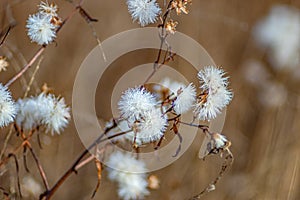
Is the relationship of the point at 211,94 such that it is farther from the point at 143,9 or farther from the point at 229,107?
the point at 229,107

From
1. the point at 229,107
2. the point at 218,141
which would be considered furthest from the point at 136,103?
the point at 229,107

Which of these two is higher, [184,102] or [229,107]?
[229,107]

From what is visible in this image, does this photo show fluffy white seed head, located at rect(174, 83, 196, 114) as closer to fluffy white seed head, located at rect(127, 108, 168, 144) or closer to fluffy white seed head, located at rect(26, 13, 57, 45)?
fluffy white seed head, located at rect(127, 108, 168, 144)

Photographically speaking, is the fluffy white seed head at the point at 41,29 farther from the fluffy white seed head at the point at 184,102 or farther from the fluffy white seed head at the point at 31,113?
the fluffy white seed head at the point at 184,102

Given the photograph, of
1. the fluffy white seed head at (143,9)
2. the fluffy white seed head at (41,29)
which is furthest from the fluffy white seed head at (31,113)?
the fluffy white seed head at (143,9)

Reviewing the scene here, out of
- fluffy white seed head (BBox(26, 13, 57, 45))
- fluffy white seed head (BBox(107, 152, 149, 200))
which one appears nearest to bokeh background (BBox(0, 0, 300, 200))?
fluffy white seed head (BBox(26, 13, 57, 45))
